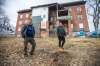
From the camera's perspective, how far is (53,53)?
253cm

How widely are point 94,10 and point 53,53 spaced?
0.69 meters

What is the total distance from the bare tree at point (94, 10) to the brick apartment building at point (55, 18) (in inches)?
2.8

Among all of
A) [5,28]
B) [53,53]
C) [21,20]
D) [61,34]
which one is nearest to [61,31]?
[61,34]

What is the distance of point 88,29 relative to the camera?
248cm

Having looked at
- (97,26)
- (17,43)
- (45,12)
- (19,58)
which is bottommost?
(19,58)

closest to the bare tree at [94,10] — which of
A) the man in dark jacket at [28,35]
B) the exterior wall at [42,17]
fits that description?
the exterior wall at [42,17]

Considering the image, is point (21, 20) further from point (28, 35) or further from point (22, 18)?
point (28, 35)

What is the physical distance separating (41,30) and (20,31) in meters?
0.26

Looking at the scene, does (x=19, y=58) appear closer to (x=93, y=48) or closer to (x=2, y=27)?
(x=2, y=27)

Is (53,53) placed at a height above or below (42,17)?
below

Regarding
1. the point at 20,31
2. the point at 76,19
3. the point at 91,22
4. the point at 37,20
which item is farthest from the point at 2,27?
the point at 91,22

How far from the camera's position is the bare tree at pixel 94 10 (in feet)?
8.33

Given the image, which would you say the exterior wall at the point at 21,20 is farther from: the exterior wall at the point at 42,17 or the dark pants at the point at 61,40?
the dark pants at the point at 61,40

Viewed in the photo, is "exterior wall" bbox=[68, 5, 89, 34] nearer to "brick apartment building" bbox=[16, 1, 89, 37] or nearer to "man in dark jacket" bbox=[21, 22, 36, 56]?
"brick apartment building" bbox=[16, 1, 89, 37]
